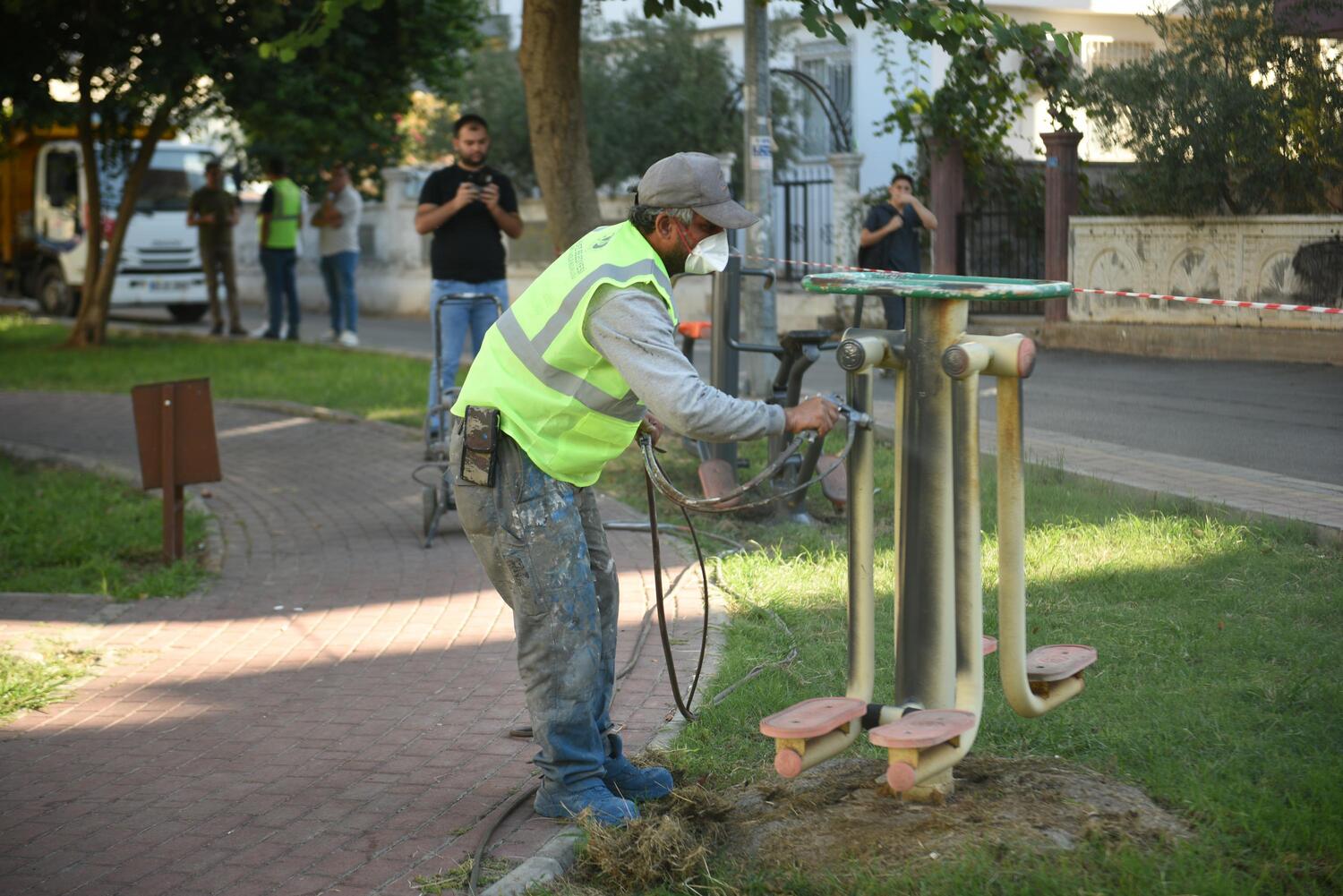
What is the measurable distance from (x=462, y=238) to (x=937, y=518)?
6473mm

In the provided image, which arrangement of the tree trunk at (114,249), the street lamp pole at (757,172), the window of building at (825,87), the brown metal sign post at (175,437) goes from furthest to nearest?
the window of building at (825,87), the tree trunk at (114,249), the street lamp pole at (757,172), the brown metal sign post at (175,437)

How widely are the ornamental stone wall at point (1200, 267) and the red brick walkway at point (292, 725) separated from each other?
8.00 m

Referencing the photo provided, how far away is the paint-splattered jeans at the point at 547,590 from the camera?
4141 mm

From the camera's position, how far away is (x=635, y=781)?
4410 mm

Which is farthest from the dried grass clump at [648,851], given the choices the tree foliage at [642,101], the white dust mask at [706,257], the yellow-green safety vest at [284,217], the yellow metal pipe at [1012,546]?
the tree foliage at [642,101]

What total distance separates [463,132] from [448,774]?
5845 mm

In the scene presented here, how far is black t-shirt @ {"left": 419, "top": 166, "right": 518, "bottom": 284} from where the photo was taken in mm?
9875

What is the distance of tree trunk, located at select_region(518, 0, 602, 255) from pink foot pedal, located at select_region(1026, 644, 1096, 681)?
6.17 meters

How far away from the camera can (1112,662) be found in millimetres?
5320

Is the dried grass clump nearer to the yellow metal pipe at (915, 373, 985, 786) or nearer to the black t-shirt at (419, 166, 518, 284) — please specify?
the yellow metal pipe at (915, 373, 985, 786)

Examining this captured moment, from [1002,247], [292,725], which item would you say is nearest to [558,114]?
[292,725]

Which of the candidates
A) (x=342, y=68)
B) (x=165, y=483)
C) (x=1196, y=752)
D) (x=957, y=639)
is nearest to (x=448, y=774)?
(x=957, y=639)

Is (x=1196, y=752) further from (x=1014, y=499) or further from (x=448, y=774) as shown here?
(x=448, y=774)

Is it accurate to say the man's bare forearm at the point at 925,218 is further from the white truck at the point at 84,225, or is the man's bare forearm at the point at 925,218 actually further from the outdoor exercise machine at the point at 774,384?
the white truck at the point at 84,225
